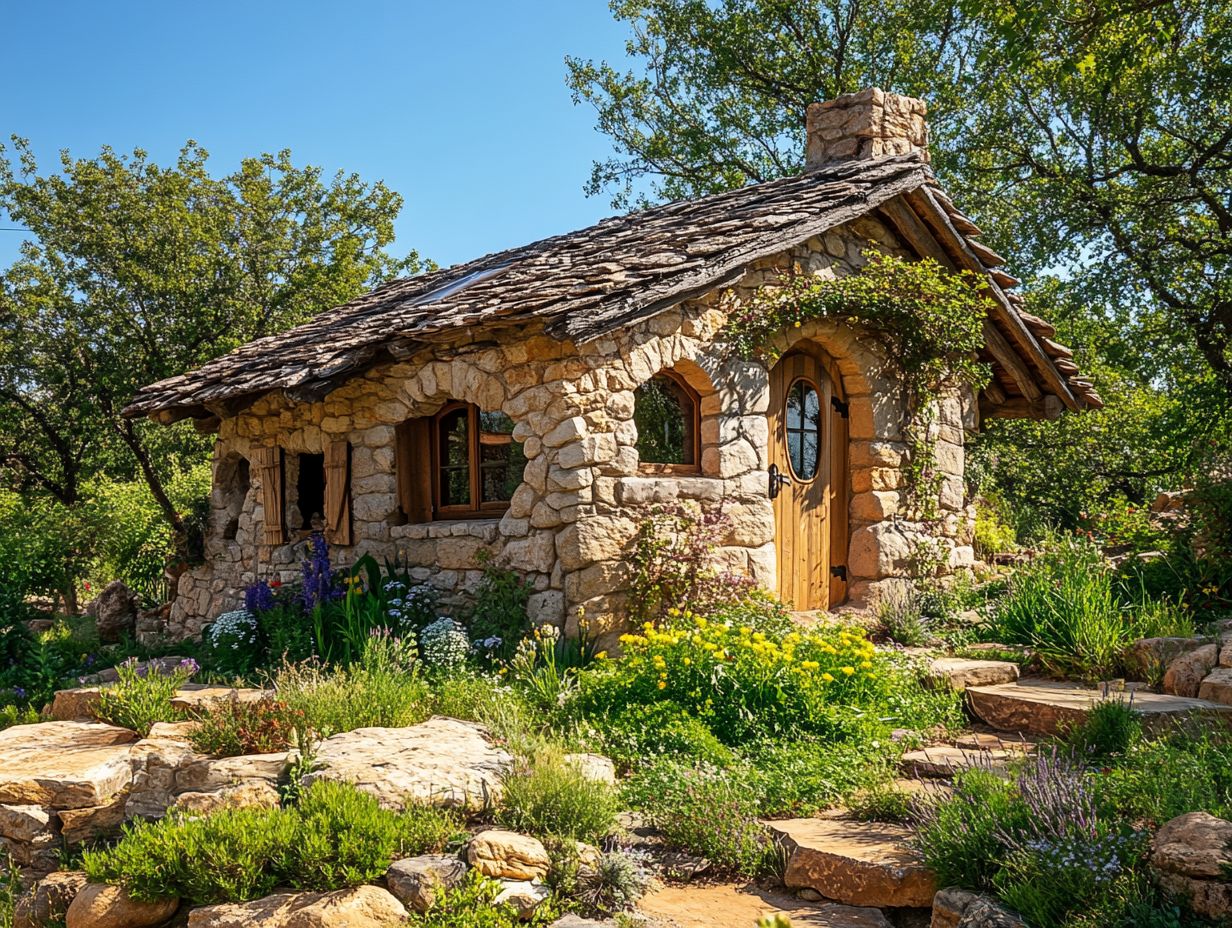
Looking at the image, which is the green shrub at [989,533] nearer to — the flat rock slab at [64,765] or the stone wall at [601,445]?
the stone wall at [601,445]

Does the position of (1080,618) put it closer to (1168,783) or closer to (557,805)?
(1168,783)

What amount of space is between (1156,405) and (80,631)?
14835mm

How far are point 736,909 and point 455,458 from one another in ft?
17.7

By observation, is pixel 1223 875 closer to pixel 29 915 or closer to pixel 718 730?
pixel 718 730

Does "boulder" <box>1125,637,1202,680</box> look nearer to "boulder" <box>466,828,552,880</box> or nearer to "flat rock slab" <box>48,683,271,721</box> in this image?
"boulder" <box>466,828,552,880</box>

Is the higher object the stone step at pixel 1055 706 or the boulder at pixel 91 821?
the stone step at pixel 1055 706

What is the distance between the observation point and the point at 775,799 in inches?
200

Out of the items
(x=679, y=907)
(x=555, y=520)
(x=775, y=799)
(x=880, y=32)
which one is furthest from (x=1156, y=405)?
(x=679, y=907)

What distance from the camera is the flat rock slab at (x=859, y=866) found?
414 cm

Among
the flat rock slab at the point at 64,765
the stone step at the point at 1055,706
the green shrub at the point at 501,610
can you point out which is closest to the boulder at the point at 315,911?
the flat rock slab at the point at 64,765

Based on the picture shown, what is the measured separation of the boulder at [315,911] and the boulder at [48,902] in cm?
106

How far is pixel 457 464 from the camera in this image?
8.95 meters

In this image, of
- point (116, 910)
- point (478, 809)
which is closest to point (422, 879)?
point (478, 809)

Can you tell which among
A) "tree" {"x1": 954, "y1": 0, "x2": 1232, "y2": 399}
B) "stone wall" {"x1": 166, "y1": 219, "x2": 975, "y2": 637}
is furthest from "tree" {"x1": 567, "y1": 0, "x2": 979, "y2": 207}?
"stone wall" {"x1": 166, "y1": 219, "x2": 975, "y2": 637}
